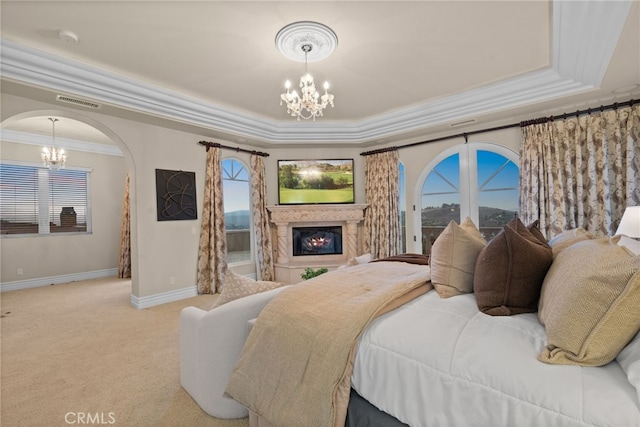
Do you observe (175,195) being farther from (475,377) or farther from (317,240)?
(475,377)

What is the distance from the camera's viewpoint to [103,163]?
5.95 meters

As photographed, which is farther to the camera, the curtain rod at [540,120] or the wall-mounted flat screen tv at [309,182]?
the wall-mounted flat screen tv at [309,182]

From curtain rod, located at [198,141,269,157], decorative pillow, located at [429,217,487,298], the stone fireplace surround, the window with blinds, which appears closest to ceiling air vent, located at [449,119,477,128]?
the stone fireplace surround

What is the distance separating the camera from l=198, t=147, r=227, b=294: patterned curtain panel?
15.0 feet

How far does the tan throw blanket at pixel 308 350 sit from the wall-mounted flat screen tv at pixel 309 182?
3901 mm

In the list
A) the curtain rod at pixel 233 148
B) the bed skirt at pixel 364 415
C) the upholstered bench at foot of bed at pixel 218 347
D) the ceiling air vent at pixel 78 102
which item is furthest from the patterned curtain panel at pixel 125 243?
the bed skirt at pixel 364 415

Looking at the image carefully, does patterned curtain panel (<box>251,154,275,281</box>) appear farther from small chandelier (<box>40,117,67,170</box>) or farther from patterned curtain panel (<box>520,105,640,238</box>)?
patterned curtain panel (<box>520,105,640,238</box>)

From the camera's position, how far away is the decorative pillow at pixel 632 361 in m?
0.79

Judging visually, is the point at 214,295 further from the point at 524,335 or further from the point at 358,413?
the point at 524,335

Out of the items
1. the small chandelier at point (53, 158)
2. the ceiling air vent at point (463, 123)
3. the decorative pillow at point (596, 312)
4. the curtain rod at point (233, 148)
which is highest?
the ceiling air vent at point (463, 123)

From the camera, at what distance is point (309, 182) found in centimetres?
555

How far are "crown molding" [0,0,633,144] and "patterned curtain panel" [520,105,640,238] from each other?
1.61ft

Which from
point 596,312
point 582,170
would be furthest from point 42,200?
point 582,170

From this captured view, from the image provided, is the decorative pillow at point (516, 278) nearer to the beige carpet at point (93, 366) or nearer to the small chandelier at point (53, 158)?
the beige carpet at point (93, 366)
